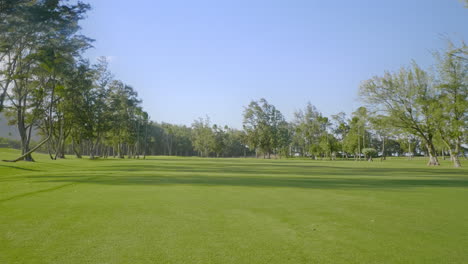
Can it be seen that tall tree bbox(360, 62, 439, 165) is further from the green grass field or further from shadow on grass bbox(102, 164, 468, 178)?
the green grass field

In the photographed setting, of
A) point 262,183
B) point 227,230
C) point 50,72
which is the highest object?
point 50,72

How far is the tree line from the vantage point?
22250 mm

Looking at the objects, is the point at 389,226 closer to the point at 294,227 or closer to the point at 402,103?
the point at 294,227

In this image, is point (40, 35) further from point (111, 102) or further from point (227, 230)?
point (111, 102)

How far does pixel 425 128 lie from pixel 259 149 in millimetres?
65396

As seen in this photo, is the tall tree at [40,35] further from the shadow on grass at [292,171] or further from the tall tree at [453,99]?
the tall tree at [453,99]

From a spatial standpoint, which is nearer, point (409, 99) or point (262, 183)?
point (262, 183)

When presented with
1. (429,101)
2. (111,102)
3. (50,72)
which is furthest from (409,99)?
(111,102)

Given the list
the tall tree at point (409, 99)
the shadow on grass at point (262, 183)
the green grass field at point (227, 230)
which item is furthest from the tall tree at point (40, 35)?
the tall tree at point (409, 99)

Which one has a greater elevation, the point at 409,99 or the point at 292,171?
the point at 409,99

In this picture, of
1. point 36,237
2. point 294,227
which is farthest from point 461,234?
point 36,237

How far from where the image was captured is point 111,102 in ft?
204

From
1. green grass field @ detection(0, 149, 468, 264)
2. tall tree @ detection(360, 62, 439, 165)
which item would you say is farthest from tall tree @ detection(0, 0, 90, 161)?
tall tree @ detection(360, 62, 439, 165)

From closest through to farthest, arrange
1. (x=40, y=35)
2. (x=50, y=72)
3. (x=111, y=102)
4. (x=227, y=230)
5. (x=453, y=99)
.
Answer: (x=227, y=230)
(x=40, y=35)
(x=50, y=72)
(x=453, y=99)
(x=111, y=102)
